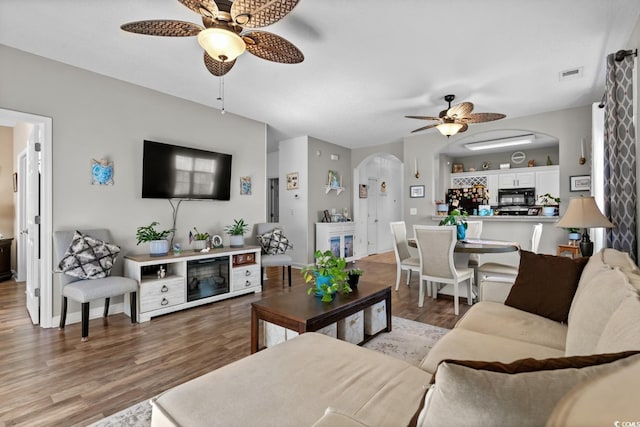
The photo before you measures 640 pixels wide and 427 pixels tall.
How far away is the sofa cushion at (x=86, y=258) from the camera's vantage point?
→ 280 cm

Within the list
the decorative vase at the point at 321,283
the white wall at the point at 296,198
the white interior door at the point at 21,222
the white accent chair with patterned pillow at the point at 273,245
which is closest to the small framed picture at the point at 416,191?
the white wall at the point at 296,198

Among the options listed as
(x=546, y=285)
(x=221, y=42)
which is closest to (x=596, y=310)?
(x=546, y=285)

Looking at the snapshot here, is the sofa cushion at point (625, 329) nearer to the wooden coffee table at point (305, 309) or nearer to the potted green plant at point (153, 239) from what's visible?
the wooden coffee table at point (305, 309)

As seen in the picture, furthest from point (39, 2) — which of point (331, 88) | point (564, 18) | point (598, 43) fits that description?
point (598, 43)

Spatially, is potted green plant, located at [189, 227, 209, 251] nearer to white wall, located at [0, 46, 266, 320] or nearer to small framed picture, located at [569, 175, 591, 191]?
white wall, located at [0, 46, 266, 320]

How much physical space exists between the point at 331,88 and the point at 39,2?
2.59 m

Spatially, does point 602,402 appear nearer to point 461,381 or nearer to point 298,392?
point 461,381

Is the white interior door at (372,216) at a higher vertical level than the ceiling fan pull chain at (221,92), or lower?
lower

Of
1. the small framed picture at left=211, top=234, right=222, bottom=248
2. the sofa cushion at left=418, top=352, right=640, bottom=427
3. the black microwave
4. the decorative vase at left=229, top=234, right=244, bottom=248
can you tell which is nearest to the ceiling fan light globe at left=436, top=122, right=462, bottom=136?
the decorative vase at left=229, top=234, right=244, bottom=248

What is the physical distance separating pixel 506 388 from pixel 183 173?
404cm

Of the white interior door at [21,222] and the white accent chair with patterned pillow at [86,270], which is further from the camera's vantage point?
the white interior door at [21,222]

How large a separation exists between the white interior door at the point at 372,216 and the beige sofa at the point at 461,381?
5464mm

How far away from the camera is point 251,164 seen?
15.8ft

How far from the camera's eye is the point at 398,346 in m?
2.48
